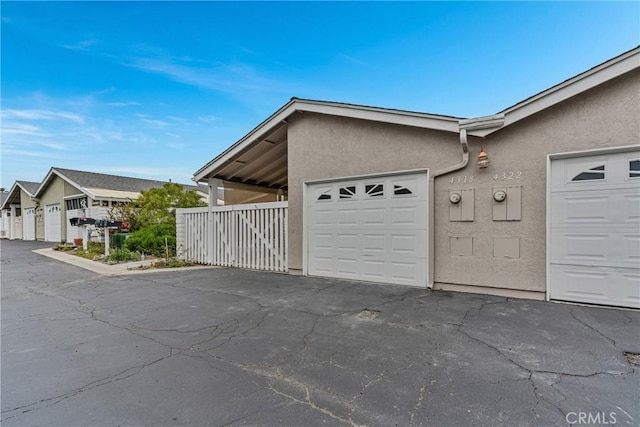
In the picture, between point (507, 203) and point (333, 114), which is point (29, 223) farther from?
point (507, 203)

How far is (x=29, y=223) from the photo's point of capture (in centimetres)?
2339

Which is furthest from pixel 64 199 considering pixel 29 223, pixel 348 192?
pixel 348 192

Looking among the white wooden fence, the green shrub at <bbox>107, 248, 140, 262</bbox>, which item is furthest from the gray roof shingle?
the white wooden fence

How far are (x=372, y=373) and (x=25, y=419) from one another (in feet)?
8.87

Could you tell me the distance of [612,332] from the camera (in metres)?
3.71

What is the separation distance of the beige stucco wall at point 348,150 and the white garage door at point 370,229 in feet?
0.96

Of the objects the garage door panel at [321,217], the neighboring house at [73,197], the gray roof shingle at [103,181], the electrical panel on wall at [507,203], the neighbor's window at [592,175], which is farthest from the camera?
the gray roof shingle at [103,181]

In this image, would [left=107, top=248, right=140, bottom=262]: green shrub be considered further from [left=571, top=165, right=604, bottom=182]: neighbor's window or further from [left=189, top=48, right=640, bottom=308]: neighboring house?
[left=571, top=165, right=604, bottom=182]: neighbor's window

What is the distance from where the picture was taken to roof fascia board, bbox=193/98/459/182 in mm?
5824

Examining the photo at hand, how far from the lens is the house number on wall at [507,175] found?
5352mm

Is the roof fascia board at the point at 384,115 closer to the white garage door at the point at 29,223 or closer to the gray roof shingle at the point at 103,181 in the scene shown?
the gray roof shingle at the point at 103,181

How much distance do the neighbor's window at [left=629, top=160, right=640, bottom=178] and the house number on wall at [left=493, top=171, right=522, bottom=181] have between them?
57.3 inches

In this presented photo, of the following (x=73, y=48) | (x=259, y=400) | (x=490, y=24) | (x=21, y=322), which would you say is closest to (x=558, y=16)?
(x=490, y=24)

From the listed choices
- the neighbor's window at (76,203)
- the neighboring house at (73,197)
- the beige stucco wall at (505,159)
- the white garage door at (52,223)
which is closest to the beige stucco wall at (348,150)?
the beige stucco wall at (505,159)
